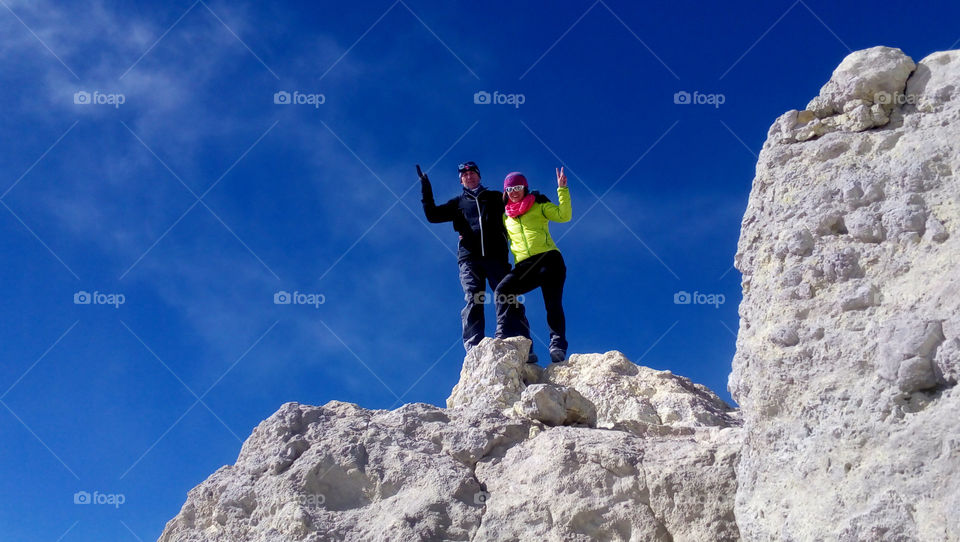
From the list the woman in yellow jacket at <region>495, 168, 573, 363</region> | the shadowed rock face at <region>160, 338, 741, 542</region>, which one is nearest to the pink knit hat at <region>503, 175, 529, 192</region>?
the woman in yellow jacket at <region>495, 168, 573, 363</region>

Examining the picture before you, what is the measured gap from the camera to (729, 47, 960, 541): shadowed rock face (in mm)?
2963

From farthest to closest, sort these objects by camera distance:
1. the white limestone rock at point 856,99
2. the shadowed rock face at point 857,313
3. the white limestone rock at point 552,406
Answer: the white limestone rock at point 552,406, the white limestone rock at point 856,99, the shadowed rock face at point 857,313

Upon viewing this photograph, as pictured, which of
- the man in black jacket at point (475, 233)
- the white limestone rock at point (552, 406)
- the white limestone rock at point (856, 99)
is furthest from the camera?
the man in black jacket at point (475, 233)

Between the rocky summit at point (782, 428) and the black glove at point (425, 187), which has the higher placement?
the black glove at point (425, 187)

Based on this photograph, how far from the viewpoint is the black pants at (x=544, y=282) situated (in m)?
8.62

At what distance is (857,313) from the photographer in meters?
3.43

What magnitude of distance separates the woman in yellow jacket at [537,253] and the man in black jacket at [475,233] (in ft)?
1.11

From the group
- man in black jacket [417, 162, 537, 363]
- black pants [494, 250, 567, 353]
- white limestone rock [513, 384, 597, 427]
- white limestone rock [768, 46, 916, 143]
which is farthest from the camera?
man in black jacket [417, 162, 537, 363]

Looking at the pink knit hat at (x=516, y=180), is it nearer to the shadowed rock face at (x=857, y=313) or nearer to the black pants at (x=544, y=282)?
the black pants at (x=544, y=282)

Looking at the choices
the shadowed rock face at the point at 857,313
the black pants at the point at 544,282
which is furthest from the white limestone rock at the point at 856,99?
the black pants at the point at 544,282

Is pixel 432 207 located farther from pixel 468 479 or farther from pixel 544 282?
pixel 468 479

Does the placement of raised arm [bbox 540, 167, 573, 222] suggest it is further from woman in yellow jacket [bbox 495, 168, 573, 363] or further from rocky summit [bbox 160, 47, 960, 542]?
rocky summit [bbox 160, 47, 960, 542]

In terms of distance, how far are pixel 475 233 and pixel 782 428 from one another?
20.2 ft

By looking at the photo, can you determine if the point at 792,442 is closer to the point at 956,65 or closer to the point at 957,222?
the point at 957,222
